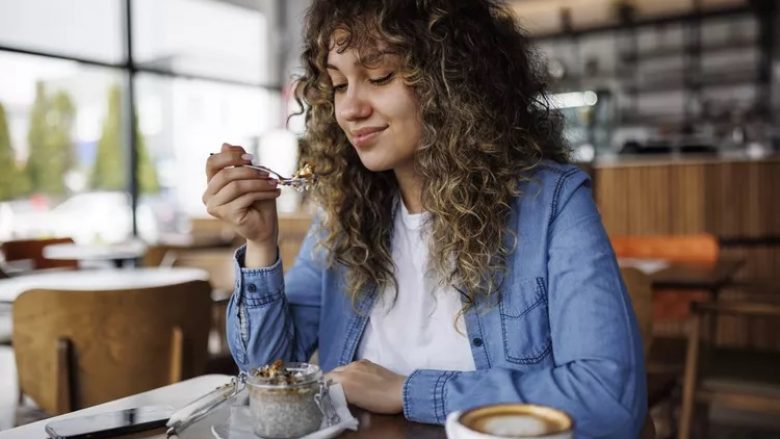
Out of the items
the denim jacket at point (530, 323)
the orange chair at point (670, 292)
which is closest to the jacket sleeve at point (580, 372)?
the denim jacket at point (530, 323)

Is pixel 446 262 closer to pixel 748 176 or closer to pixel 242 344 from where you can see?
pixel 242 344

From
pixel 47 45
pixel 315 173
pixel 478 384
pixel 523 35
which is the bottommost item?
pixel 478 384

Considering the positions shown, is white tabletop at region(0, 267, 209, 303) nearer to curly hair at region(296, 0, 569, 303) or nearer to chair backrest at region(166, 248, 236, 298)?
chair backrest at region(166, 248, 236, 298)

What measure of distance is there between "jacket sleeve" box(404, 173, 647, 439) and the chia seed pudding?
0.17 m

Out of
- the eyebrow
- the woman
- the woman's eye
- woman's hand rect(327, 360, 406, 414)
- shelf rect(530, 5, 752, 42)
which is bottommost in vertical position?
woman's hand rect(327, 360, 406, 414)

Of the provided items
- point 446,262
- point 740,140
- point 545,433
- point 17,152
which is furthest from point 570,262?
point 740,140

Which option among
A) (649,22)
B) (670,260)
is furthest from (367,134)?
(649,22)

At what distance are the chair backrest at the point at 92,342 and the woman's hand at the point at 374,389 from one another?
1.17 m

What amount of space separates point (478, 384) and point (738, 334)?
433 centimetres

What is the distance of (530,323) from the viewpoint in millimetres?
1127

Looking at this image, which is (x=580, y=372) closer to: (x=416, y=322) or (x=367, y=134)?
(x=416, y=322)

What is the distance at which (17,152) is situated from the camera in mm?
6102

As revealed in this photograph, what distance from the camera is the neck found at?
1.32 meters

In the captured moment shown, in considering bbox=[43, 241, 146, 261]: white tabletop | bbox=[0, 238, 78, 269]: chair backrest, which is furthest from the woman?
bbox=[0, 238, 78, 269]: chair backrest
